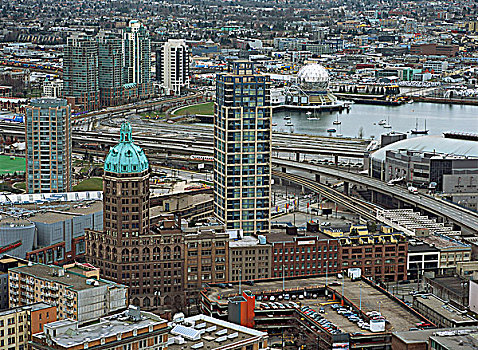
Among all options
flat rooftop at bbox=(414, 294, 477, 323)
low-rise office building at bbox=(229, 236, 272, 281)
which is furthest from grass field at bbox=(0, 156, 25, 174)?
flat rooftop at bbox=(414, 294, 477, 323)

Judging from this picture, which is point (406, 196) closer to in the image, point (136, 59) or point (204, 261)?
point (204, 261)

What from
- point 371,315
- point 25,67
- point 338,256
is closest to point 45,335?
point 371,315

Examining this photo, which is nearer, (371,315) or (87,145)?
(371,315)

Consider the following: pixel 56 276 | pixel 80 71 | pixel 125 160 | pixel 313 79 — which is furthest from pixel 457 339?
pixel 313 79

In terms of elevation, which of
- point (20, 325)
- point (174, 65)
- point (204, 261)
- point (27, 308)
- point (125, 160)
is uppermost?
point (125, 160)

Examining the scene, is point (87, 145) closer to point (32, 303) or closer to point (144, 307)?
point (144, 307)

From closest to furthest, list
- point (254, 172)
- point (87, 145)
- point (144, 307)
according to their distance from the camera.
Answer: point (144, 307)
point (254, 172)
point (87, 145)
